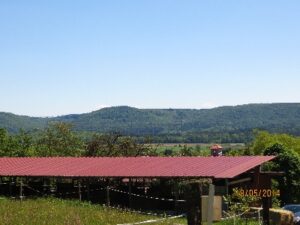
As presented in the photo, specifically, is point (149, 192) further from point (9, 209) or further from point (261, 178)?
point (9, 209)

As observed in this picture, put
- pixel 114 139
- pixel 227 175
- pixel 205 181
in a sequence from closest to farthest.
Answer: pixel 227 175 < pixel 205 181 < pixel 114 139

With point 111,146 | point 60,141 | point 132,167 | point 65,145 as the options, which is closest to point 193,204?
point 132,167

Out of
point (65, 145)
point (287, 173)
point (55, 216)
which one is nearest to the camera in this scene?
point (55, 216)

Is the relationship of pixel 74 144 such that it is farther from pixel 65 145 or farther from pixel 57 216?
pixel 57 216

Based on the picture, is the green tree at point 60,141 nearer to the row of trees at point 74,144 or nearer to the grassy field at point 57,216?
the row of trees at point 74,144

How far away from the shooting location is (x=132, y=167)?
34.1m

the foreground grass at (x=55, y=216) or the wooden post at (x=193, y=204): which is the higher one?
the wooden post at (x=193, y=204)

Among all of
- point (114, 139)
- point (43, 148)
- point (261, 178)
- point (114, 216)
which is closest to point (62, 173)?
point (114, 216)

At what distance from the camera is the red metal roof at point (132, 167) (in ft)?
101

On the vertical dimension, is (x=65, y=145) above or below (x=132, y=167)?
Result: above

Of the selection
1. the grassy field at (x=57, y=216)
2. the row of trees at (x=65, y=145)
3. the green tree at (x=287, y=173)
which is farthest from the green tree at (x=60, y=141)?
the grassy field at (x=57, y=216)

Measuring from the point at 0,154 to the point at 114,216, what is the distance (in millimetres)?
36632

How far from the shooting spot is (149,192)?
35188 millimetres

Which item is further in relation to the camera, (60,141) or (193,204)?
(60,141)
